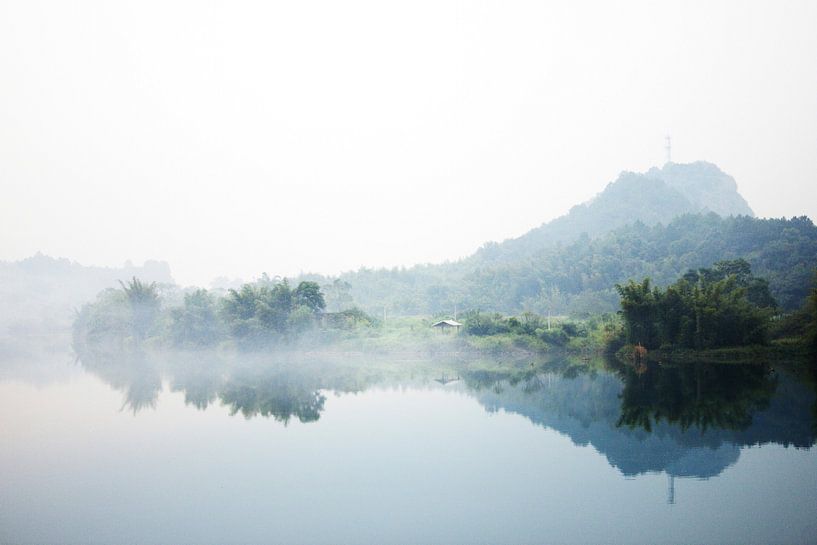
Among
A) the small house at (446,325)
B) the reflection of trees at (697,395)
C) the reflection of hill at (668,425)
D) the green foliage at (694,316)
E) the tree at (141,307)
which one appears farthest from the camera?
the tree at (141,307)

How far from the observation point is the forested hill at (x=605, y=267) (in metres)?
48.8

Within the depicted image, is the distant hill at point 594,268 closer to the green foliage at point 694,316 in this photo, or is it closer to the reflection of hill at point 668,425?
the green foliage at point 694,316

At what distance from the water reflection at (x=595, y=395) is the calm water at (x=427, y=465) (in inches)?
3.5

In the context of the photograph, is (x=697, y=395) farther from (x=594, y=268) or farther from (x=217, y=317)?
(x=594, y=268)

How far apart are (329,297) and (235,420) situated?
44.4 meters

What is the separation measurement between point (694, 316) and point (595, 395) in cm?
1121

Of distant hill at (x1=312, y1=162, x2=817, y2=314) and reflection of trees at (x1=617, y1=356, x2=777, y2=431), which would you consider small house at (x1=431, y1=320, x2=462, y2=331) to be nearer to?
distant hill at (x1=312, y1=162, x2=817, y2=314)

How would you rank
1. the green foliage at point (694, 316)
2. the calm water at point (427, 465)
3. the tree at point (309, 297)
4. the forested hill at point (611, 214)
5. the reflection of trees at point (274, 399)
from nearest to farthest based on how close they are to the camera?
A: the calm water at point (427, 465), the reflection of trees at point (274, 399), the green foliage at point (694, 316), the tree at point (309, 297), the forested hill at point (611, 214)

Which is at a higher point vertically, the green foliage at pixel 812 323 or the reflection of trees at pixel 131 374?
the green foliage at pixel 812 323

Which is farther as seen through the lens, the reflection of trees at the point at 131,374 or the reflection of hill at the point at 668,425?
the reflection of trees at the point at 131,374

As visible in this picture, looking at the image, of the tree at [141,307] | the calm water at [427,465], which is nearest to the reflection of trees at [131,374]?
the calm water at [427,465]

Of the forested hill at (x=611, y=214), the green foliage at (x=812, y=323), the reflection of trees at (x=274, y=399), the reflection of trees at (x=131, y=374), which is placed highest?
the forested hill at (x=611, y=214)

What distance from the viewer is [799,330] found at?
25.9m

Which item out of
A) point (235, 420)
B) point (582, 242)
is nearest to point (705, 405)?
point (235, 420)
